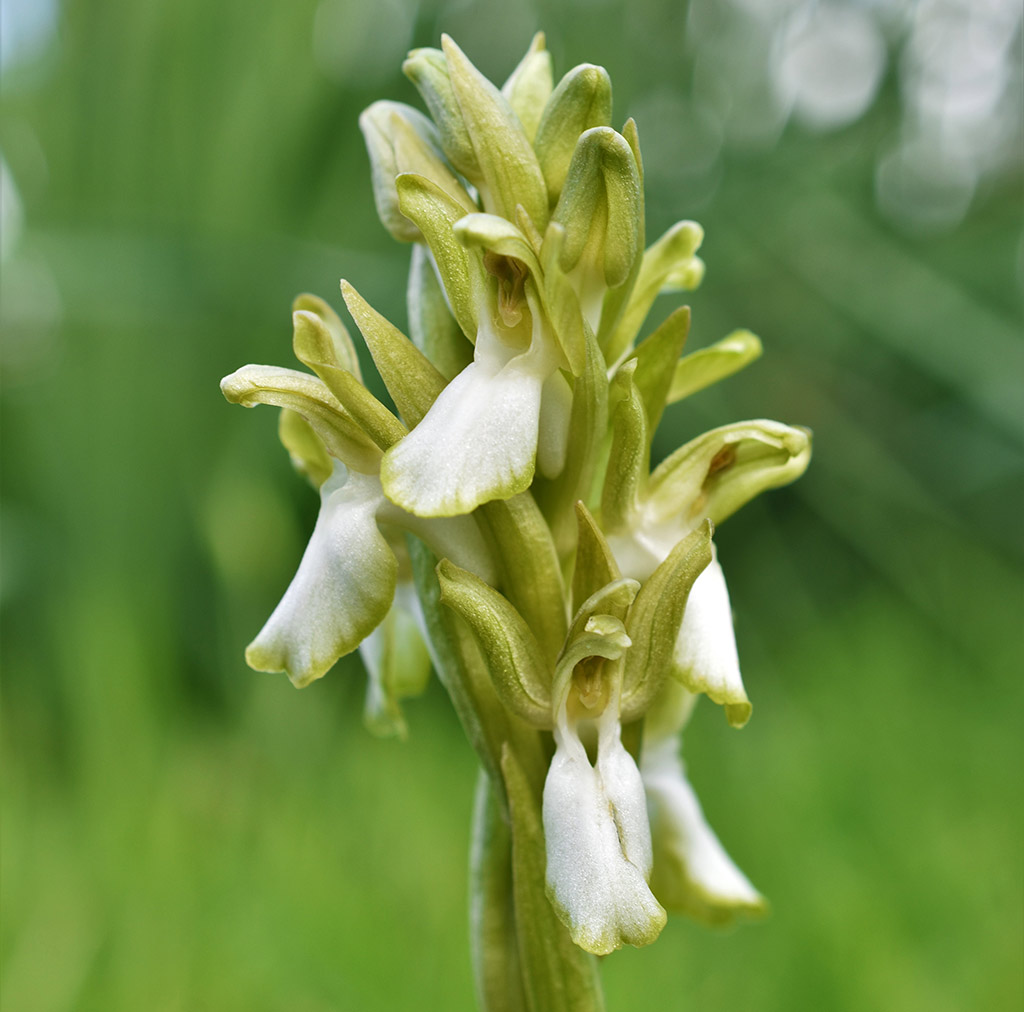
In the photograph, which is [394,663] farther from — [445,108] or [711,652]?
[445,108]

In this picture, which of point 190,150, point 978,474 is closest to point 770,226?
point 978,474

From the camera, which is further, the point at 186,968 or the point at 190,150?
the point at 190,150

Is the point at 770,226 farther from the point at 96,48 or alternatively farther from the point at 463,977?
the point at 463,977

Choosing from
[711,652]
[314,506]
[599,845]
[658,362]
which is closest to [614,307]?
[658,362]

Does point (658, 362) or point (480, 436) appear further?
point (658, 362)

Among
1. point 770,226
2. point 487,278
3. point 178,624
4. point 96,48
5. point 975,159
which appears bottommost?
point 178,624

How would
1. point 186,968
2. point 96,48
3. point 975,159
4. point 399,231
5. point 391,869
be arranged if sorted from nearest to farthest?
point 399,231
point 186,968
point 391,869
point 96,48
point 975,159
